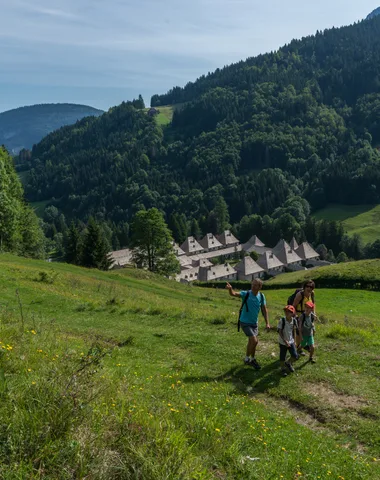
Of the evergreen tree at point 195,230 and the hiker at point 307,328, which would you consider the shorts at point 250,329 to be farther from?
the evergreen tree at point 195,230

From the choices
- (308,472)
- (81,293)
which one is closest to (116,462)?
(308,472)

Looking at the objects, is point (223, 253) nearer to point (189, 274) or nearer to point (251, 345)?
point (189, 274)

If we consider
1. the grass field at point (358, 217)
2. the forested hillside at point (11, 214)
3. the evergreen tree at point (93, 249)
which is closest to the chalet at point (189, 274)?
the forested hillside at point (11, 214)

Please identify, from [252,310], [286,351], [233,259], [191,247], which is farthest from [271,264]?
[252,310]

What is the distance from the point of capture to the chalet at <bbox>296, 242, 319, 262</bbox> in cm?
10631

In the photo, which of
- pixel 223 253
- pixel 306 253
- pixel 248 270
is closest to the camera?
pixel 248 270

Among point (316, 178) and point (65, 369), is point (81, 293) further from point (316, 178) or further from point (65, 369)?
point (316, 178)

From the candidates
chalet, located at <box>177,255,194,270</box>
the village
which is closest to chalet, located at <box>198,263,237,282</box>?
the village

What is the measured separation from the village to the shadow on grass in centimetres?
6649

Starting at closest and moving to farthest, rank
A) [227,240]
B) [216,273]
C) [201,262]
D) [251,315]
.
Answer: [251,315], [216,273], [201,262], [227,240]

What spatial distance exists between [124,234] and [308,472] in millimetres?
143229

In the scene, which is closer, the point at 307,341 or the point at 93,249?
the point at 307,341

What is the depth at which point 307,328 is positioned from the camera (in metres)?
13.2

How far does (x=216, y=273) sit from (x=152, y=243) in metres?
35.5
